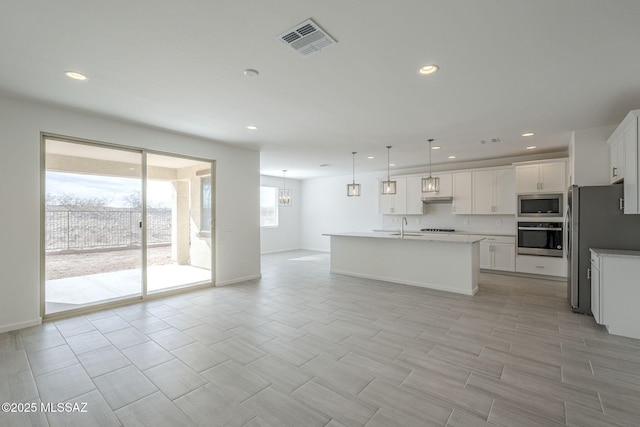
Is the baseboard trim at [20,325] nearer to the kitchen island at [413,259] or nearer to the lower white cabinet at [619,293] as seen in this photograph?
the kitchen island at [413,259]

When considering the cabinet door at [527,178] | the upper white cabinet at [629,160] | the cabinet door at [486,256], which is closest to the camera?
the upper white cabinet at [629,160]

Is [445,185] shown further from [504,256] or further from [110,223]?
[110,223]

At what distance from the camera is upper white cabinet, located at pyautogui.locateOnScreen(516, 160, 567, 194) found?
5.80 meters

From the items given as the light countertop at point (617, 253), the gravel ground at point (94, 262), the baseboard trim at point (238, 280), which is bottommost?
the baseboard trim at point (238, 280)

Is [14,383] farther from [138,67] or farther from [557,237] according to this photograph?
[557,237]

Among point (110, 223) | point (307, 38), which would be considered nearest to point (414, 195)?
point (307, 38)

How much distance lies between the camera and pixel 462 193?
23.2ft

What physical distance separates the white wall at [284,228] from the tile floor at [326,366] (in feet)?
18.7

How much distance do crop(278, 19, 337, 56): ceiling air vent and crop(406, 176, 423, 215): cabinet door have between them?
6.03 meters

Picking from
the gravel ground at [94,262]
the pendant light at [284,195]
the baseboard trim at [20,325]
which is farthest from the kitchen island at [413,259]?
the baseboard trim at [20,325]

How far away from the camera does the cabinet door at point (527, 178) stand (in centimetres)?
605

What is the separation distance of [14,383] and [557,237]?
→ 8.14 metres

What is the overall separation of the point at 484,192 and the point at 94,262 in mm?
7830

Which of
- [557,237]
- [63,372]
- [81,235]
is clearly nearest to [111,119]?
[81,235]
